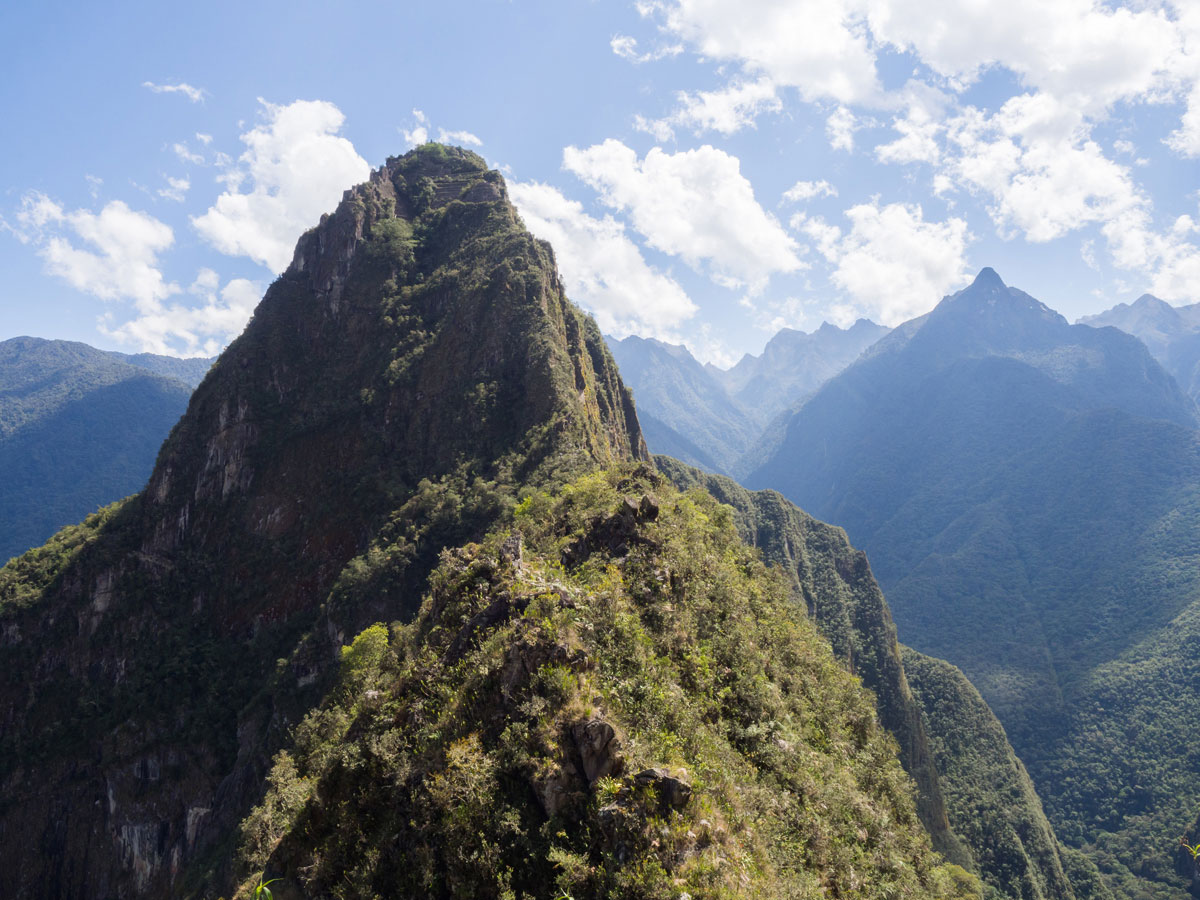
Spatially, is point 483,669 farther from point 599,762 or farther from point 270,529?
point 270,529

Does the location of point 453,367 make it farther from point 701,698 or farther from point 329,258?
point 701,698

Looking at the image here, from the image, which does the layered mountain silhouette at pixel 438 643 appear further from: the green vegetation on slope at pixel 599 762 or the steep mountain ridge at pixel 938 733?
the steep mountain ridge at pixel 938 733

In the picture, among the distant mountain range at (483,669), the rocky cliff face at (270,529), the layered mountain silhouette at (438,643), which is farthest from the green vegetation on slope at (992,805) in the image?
the rocky cliff face at (270,529)

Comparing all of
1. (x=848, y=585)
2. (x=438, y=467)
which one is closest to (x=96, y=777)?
(x=438, y=467)

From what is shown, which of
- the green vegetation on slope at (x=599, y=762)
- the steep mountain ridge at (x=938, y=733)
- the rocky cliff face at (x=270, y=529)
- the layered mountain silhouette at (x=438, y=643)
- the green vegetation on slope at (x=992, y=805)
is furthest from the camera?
the steep mountain ridge at (x=938, y=733)

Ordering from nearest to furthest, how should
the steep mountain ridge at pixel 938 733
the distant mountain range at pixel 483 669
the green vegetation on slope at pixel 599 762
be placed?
the green vegetation on slope at pixel 599 762 < the distant mountain range at pixel 483 669 < the steep mountain ridge at pixel 938 733

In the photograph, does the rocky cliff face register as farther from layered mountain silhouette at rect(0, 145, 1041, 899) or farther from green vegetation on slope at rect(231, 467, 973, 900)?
green vegetation on slope at rect(231, 467, 973, 900)
